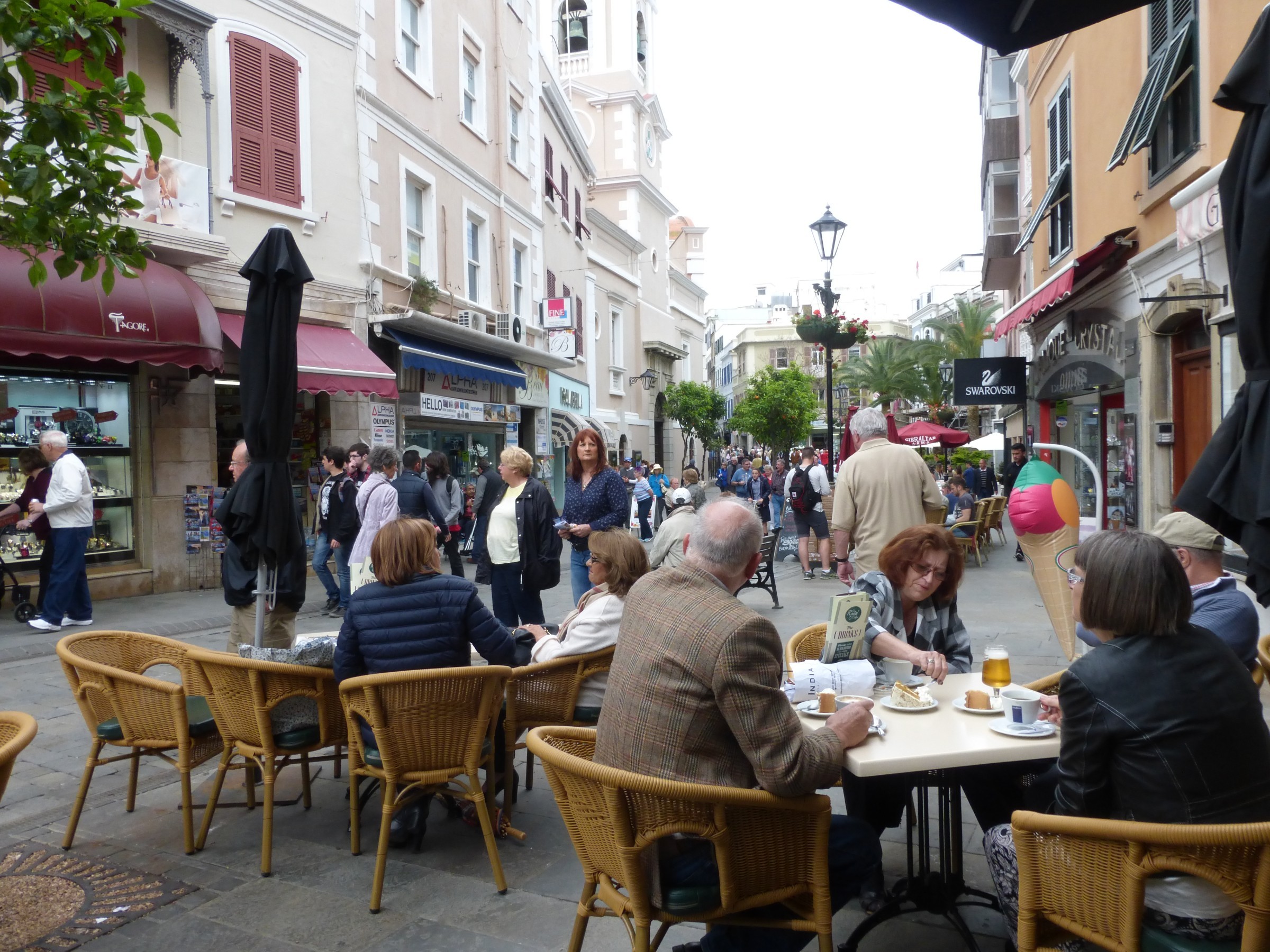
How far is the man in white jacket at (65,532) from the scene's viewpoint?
8.62 m

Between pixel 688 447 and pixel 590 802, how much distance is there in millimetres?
41678

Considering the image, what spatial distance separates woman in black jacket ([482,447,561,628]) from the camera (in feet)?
22.8

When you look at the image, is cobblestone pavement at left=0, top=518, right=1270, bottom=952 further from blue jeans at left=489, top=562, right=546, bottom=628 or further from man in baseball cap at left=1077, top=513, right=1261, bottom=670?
blue jeans at left=489, top=562, right=546, bottom=628

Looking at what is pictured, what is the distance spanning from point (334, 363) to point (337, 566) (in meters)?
3.45

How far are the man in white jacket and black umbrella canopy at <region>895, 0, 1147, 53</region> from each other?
322 inches

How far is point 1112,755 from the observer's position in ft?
7.68

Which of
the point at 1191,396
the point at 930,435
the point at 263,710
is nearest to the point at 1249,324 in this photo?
the point at 263,710

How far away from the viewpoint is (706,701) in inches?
96.9

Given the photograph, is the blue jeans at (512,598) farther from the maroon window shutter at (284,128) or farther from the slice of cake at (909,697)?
the maroon window shutter at (284,128)

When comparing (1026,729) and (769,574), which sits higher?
(1026,729)

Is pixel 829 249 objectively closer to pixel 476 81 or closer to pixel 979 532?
pixel 979 532

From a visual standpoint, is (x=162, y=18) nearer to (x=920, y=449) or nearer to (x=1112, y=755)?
(x=1112, y=755)

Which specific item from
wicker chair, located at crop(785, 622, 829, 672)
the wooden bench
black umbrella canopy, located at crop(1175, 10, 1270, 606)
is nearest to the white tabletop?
black umbrella canopy, located at crop(1175, 10, 1270, 606)

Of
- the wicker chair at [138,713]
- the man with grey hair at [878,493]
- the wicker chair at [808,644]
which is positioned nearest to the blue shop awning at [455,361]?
the man with grey hair at [878,493]
